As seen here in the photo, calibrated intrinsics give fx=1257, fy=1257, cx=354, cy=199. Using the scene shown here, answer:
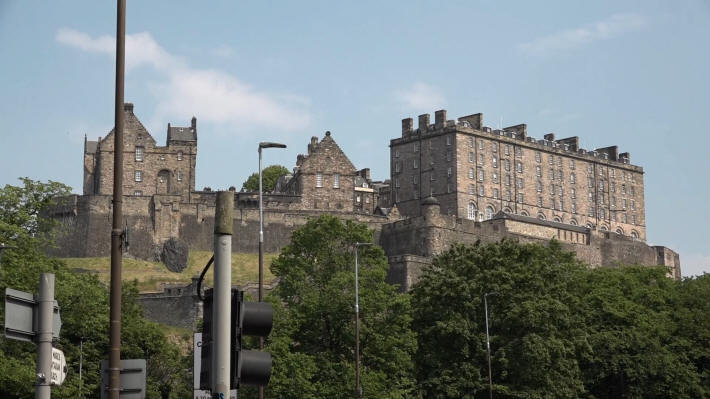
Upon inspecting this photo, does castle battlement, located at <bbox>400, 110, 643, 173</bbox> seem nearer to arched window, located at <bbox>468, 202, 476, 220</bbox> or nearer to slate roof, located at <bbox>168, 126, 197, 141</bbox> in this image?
arched window, located at <bbox>468, 202, 476, 220</bbox>

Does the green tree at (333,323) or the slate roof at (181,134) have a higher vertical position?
the slate roof at (181,134)

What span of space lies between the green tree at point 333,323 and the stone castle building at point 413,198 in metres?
29.7

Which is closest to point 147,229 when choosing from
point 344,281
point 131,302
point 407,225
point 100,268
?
point 100,268

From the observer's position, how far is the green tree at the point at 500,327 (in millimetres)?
73062

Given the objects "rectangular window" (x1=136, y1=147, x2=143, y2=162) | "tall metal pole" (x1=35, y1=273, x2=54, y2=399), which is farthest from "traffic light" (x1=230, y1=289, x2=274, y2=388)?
"rectangular window" (x1=136, y1=147, x2=143, y2=162)

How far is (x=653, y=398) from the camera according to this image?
269ft

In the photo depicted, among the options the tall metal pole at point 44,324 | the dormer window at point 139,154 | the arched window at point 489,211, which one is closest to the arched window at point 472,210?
the arched window at point 489,211

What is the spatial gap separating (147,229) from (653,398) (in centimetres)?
6377

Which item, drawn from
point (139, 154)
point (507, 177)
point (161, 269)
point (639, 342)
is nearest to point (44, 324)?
point (639, 342)

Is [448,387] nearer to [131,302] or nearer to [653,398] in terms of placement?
[653,398]

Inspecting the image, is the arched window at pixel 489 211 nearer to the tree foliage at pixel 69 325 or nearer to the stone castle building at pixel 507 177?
the stone castle building at pixel 507 177

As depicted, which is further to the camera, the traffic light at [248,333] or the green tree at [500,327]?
the green tree at [500,327]

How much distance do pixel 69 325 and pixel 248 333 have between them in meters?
59.8

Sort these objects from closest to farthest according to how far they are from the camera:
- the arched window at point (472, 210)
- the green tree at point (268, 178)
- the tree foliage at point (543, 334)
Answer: the tree foliage at point (543, 334) → the arched window at point (472, 210) → the green tree at point (268, 178)
